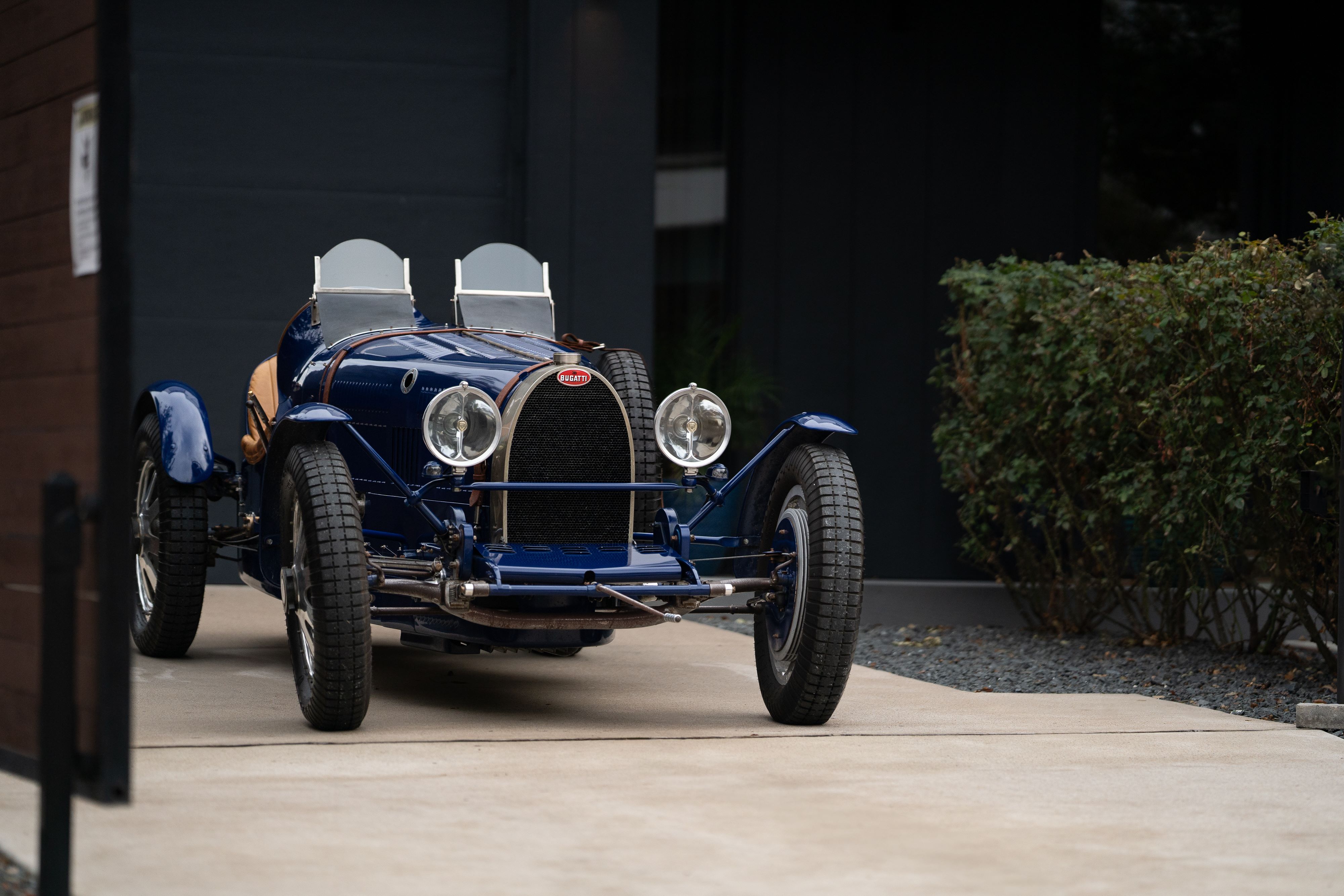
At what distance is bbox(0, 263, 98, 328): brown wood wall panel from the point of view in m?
3.70

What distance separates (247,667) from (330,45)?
511cm

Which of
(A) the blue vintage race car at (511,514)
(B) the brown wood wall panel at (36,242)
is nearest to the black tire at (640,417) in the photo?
(A) the blue vintage race car at (511,514)

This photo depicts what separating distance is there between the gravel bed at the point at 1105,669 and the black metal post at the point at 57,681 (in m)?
3.35

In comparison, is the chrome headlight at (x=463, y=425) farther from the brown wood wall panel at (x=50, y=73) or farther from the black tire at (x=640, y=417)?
the brown wood wall panel at (x=50, y=73)

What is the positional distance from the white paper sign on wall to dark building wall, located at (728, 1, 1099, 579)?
325 inches

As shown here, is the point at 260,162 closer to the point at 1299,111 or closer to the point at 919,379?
the point at 919,379

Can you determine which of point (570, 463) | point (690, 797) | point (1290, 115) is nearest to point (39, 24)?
point (570, 463)

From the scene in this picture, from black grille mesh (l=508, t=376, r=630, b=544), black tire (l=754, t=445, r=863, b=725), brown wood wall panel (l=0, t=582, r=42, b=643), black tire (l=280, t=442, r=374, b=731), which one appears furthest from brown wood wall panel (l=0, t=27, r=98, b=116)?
black tire (l=754, t=445, r=863, b=725)

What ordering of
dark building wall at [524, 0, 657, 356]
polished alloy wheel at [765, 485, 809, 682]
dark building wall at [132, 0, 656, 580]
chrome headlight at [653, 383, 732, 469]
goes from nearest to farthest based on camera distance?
1. polished alloy wheel at [765, 485, 809, 682]
2. chrome headlight at [653, 383, 732, 469]
3. dark building wall at [132, 0, 656, 580]
4. dark building wall at [524, 0, 657, 356]

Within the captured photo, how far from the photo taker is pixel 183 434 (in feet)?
22.8

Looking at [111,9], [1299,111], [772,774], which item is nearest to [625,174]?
[1299,111]

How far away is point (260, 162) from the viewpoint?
10445 millimetres

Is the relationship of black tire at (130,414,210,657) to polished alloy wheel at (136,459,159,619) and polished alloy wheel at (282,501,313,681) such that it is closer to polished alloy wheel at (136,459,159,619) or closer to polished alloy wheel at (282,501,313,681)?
polished alloy wheel at (136,459,159,619)

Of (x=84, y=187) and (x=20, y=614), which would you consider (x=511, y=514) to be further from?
(x=84, y=187)
